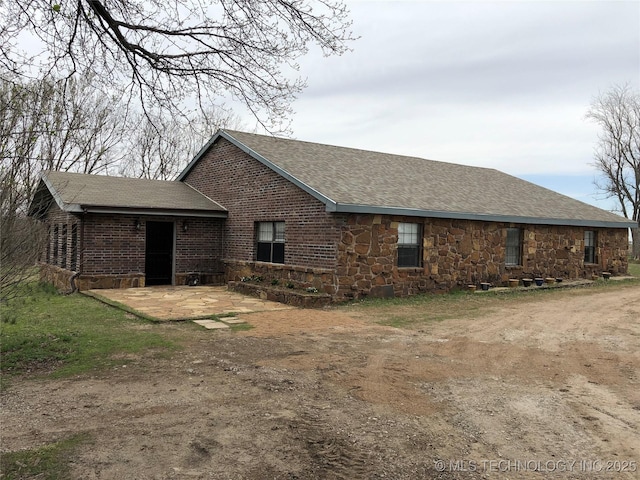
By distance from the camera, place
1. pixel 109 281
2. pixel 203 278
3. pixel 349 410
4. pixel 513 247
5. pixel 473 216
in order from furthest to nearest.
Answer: pixel 513 247
pixel 203 278
pixel 473 216
pixel 109 281
pixel 349 410

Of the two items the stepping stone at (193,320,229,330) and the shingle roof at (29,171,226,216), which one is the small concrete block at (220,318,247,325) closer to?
the stepping stone at (193,320,229,330)

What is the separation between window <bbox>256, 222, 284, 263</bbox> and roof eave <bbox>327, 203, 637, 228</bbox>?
304cm

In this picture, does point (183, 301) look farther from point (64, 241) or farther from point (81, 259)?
point (64, 241)

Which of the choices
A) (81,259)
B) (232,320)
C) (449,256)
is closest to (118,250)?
(81,259)

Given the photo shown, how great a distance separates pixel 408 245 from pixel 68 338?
9.18m

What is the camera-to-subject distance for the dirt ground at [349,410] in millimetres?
3906

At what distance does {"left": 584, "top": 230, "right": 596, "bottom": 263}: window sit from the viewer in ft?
67.3

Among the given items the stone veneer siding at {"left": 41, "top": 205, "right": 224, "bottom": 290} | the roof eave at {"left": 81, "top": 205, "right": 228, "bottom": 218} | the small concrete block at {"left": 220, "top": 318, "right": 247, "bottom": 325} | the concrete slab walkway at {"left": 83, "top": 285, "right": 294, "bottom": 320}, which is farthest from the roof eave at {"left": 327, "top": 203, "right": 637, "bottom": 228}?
the stone veneer siding at {"left": 41, "top": 205, "right": 224, "bottom": 290}

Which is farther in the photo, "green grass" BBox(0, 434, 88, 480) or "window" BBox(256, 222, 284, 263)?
"window" BBox(256, 222, 284, 263)

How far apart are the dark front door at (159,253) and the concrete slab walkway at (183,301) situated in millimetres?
1265

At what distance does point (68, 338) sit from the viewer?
316 inches

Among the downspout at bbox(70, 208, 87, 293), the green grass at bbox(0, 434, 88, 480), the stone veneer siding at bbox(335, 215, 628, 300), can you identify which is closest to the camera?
the green grass at bbox(0, 434, 88, 480)

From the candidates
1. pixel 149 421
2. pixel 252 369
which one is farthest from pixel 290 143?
pixel 149 421

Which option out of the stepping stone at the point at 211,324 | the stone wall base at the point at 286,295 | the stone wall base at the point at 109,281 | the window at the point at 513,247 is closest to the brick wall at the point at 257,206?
the stone wall base at the point at 286,295
